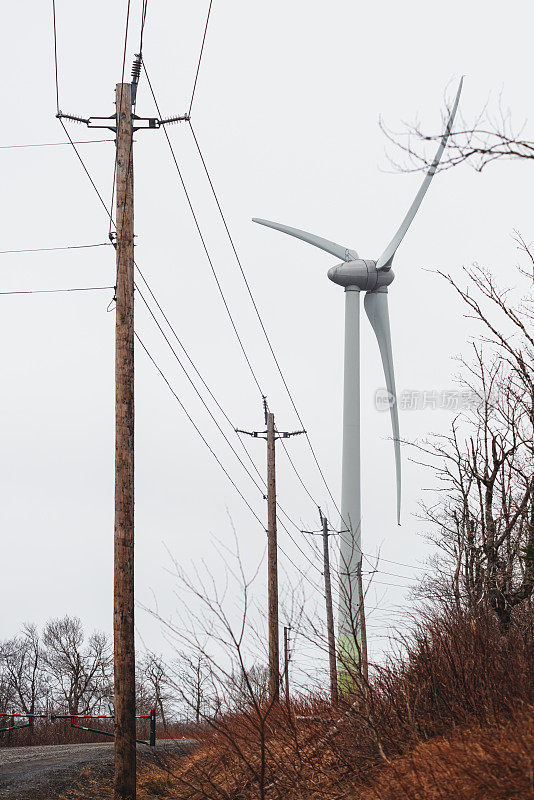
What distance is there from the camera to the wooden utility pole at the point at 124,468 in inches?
402

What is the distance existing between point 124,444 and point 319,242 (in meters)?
14.8

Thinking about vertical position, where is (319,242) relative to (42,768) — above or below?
above

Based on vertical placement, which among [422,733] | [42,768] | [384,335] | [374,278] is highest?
[374,278]

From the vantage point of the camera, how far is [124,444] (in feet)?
35.4

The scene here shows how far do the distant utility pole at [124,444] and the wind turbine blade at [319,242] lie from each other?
12.2 metres

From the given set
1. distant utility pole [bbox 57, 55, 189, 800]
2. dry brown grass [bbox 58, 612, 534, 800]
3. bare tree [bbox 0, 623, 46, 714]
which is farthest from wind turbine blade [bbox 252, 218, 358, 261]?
bare tree [bbox 0, 623, 46, 714]

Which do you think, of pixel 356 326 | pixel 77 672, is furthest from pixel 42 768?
pixel 77 672

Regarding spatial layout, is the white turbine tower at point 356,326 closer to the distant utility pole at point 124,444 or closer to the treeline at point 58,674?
the distant utility pole at point 124,444

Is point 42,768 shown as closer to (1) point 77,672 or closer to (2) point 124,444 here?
(2) point 124,444

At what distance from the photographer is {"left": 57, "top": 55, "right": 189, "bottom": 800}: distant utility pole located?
33.5 ft

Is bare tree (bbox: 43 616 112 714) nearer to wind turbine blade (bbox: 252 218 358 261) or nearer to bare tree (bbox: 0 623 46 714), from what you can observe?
bare tree (bbox: 0 623 46 714)

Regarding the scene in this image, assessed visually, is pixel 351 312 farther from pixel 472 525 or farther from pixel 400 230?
pixel 472 525

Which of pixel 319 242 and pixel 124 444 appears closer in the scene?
pixel 124 444

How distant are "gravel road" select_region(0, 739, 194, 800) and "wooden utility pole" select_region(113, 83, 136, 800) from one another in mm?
381
